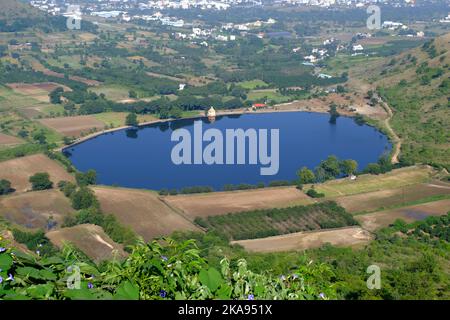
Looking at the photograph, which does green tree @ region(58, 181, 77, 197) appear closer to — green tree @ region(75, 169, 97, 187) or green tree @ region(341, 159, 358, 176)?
green tree @ region(75, 169, 97, 187)

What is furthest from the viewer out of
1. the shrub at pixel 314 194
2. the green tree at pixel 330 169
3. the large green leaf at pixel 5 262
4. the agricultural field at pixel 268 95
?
the agricultural field at pixel 268 95

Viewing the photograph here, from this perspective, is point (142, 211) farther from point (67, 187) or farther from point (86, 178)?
point (86, 178)

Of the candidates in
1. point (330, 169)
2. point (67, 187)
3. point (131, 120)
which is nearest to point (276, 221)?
point (330, 169)

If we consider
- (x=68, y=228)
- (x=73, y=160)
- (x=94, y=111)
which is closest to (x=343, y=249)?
(x=68, y=228)

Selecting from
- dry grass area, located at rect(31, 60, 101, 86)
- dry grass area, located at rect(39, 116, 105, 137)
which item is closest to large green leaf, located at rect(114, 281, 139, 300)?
dry grass area, located at rect(39, 116, 105, 137)

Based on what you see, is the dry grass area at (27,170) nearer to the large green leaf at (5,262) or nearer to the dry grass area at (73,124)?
the dry grass area at (73,124)

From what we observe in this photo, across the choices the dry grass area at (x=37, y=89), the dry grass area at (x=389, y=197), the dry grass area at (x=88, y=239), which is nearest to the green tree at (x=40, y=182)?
the dry grass area at (x=88, y=239)

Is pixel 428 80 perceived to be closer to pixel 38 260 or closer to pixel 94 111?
pixel 94 111
